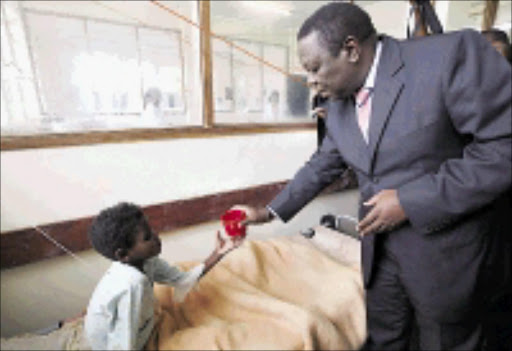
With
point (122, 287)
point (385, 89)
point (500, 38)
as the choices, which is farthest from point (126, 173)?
point (500, 38)

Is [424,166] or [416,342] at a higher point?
[424,166]

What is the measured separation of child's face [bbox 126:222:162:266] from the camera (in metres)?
1.19

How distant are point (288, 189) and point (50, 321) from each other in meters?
1.40

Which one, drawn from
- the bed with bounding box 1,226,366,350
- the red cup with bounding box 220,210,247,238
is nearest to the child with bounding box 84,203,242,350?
the bed with bounding box 1,226,366,350

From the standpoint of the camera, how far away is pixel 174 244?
6.41 feet

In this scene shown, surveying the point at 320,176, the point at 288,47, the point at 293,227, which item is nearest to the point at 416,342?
the point at 320,176

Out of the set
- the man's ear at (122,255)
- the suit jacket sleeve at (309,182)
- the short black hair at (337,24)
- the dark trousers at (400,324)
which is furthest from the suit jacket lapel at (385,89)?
the man's ear at (122,255)

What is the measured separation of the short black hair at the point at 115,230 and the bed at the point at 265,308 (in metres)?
0.41

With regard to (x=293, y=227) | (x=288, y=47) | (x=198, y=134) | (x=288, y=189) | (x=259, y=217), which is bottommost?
(x=293, y=227)

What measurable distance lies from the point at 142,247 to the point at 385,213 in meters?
0.85

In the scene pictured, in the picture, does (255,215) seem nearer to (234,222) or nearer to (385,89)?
(234,222)

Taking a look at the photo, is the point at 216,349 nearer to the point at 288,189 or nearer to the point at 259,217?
the point at 259,217

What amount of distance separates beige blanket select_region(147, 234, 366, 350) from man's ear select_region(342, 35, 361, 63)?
97 cm

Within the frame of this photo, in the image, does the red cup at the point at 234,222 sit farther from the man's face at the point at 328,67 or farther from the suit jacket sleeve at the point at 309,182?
the man's face at the point at 328,67
